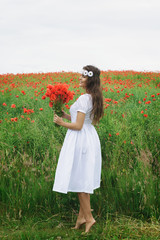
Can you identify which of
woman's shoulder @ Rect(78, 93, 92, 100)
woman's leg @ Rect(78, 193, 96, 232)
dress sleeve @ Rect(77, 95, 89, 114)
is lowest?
woman's leg @ Rect(78, 193, 96, 232)

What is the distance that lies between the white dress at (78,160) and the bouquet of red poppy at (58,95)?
22cm

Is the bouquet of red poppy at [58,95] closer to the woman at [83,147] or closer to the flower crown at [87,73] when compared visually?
the woman at [83,147]

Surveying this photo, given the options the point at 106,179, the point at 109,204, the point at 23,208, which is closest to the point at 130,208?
the point at 109,204

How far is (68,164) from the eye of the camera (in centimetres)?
329

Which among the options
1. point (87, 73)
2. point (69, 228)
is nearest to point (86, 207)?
point (69, 228)

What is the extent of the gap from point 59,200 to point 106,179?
808mm

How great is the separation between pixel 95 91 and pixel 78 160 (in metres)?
0.91

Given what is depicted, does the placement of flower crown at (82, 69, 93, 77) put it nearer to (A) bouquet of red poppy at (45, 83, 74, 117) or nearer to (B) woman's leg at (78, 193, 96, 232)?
(A) bouquet of red poppy at (45, 83, 74, 117)

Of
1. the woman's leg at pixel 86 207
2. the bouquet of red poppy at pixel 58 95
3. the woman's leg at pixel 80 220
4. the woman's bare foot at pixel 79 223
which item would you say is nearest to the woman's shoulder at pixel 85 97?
the bouquet of red poppy at pixel 58 95

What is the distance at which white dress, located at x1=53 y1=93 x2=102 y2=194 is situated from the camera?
10.8 ft

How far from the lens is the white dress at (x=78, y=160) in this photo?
10.8 ft

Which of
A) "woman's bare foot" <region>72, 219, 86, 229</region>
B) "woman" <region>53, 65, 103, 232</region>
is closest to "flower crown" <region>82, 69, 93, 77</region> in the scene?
"woman" <region>53, 65, 103, 232</region>

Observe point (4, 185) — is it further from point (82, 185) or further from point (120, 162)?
point (120, 162)

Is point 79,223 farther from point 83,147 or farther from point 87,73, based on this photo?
point 87,73
